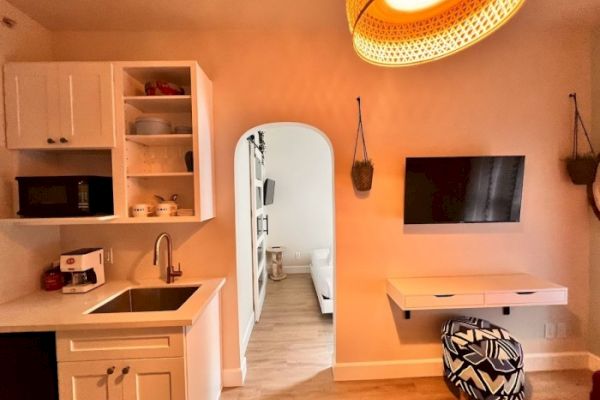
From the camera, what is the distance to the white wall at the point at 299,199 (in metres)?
5.39

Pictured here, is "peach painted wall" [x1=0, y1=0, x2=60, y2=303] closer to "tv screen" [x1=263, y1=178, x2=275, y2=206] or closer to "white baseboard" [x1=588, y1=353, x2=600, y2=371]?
"tv screen" [x1=263, y1=178, x2=275, y2=206]

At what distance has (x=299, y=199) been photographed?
5406 millimetres

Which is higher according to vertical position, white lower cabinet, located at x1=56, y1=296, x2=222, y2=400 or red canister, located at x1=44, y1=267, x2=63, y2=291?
red canister, located at x1=44, y1=267, x2=63, y2=291

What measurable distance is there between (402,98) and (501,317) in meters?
2.03

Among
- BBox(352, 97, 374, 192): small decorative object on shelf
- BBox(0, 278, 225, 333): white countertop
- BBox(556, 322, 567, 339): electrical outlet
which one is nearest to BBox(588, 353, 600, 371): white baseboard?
BBox(556, 322, 567, 339): electrical outlet

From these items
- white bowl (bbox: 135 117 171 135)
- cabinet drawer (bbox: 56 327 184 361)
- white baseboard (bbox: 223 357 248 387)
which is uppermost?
white bowl (bbox: 135 117 171 135)

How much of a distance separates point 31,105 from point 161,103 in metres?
0.77

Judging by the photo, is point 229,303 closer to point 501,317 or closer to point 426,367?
point 426,367

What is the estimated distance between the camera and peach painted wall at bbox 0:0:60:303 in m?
1.73

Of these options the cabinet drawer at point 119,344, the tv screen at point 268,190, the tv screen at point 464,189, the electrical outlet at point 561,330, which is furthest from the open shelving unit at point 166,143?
the electrical outlet at point 561,330

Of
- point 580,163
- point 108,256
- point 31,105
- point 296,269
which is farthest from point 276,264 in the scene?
point 580,163

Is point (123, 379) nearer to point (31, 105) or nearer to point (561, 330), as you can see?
point (31, 105)

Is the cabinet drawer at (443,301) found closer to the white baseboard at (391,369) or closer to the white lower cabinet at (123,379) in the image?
the white baseboard at (391,369)

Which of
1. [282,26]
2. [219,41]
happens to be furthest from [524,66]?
[219,41]
